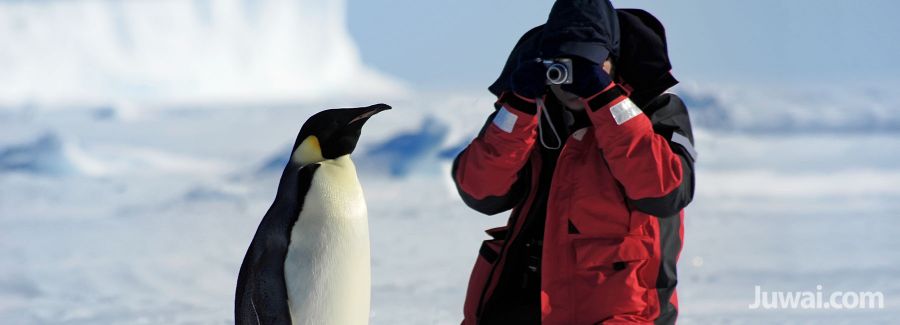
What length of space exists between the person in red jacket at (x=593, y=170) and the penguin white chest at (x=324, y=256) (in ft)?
2.01

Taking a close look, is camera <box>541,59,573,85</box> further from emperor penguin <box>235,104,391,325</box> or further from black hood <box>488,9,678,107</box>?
emperor penguin <box>235,104,391,325</box>

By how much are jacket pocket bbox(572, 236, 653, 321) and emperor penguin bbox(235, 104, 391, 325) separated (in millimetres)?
781

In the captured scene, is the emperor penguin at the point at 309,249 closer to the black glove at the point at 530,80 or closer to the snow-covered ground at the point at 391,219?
the snow-covered ground at the point at 391,219

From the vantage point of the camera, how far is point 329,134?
230 cm

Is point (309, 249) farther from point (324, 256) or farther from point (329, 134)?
point (329, 134)

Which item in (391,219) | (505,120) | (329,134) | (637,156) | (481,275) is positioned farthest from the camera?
(391,219)

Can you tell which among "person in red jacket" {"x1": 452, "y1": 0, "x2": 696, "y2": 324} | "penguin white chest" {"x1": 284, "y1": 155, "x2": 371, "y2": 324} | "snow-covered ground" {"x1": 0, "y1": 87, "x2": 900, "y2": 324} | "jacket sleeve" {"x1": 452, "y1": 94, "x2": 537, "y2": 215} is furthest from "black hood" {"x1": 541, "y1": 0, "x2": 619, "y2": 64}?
"penguin white chest" {"x1": 284, "y1": 155, "x2": 371, "y2": 324}

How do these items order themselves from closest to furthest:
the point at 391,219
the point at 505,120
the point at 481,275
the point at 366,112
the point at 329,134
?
1. the point at 505,120
2. the point at 481,275
3. the point at 366,112
4. the point at 329,134
5. the point at 391,219

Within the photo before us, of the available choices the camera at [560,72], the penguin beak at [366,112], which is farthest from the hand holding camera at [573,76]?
the penguin beak at [366,112]

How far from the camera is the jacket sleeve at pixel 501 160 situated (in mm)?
1709

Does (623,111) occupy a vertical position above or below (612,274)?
above

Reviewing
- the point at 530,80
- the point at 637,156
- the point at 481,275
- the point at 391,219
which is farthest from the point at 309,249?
the point at 391,219

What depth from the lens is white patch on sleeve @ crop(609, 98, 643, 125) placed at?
5.29 ft

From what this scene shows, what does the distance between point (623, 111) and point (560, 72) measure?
0.38 ft
